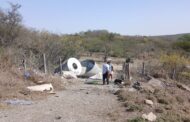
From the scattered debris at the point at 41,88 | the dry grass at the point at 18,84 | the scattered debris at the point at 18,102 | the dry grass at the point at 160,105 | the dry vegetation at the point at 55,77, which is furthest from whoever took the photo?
the scattered debris at the point at 41,88

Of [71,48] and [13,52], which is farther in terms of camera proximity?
[71,48]

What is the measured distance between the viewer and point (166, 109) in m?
14.7

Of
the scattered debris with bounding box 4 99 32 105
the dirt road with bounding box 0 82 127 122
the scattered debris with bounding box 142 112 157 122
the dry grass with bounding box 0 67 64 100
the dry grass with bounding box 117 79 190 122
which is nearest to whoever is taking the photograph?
the scattered debris with bounding box 142 112 157 122

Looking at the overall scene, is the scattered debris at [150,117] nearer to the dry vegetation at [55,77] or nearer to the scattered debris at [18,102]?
the dry vegetation at [55,77]

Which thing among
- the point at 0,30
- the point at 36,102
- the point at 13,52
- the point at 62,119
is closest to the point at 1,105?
the point at 36,102

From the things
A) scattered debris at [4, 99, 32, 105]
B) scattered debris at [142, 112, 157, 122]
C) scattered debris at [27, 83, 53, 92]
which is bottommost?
scattered debris at [142, 112, 157, 122]

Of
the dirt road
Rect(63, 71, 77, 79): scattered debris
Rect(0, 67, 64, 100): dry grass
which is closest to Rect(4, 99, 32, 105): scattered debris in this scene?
the dirt road

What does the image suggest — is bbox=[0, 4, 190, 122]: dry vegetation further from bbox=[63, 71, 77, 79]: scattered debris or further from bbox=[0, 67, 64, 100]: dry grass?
bbox=[63, 71, 77, 79]: scattered debris

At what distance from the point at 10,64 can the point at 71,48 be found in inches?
627

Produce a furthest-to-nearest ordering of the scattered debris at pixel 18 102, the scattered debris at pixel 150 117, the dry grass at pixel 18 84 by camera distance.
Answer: the dry grass at pixel 18 84 → the scattered debris at pixel 18 102 → the scattered debris at pixel 150 117

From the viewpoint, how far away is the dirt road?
12859mm

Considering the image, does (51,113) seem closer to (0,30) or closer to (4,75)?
(4,75)

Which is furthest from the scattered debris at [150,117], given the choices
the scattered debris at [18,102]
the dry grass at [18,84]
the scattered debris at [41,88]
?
the scattered debris at [41,88]

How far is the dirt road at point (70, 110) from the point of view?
42.2 ft
